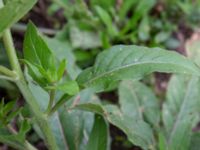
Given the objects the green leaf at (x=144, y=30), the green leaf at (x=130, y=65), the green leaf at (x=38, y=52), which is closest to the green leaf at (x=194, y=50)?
the green leaf at (x=144, y=30)

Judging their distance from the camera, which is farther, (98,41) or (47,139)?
(98,41)

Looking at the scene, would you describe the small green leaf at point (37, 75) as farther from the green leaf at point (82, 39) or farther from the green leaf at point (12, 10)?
the green leaf at point (82, 39)

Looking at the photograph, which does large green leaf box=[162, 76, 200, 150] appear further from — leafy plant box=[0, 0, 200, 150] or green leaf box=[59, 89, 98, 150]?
green leaf box=[59, 89, 98, 150]

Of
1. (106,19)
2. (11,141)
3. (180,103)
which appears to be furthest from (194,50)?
(11,141)

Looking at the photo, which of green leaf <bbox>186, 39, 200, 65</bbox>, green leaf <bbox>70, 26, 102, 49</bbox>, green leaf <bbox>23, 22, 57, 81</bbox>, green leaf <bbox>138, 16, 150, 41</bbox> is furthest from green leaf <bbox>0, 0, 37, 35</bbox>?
green leaf <bbox>138, 16, 150, 41</bbox>

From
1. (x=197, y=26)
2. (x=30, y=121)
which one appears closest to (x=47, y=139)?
(x=30, y=121)

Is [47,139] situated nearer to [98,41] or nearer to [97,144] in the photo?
[97,144]
